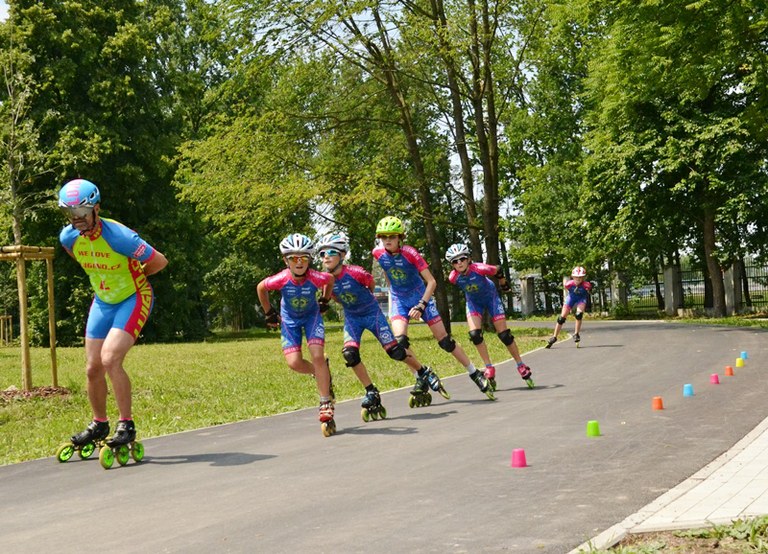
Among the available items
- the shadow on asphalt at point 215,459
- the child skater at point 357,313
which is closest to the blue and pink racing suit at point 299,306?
the child skater at point 357,313

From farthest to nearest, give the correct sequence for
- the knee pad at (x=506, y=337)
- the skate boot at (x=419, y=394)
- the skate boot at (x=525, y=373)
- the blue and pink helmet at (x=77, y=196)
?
the knee pad at (x=506, y=337) < the skate boot at (x=525, y=373) < the skate boot at (x=419, y=394) < the blue and pink helmet at (x=77, y=196)

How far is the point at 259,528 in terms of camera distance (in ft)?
19.1

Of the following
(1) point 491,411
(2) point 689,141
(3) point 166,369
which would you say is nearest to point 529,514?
(1) point 491,411

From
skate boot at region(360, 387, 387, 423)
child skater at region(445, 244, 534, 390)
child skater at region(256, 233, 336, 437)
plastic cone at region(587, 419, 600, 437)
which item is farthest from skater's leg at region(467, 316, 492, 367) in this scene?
plastic cone at region(587, 419, 600, 437)

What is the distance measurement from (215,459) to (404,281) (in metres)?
4.20

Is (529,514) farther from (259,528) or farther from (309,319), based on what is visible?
(309,319)

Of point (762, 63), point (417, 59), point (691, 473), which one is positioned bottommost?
point (691, 473)

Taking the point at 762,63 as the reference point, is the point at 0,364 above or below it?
below

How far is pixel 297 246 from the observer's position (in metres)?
9.84

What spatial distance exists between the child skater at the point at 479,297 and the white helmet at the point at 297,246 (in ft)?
11.7

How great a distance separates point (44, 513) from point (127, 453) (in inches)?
76.0

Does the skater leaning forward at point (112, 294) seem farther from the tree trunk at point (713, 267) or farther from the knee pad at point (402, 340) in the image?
the tree trunk at point (713, 267)

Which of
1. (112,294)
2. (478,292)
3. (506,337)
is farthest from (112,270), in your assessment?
(506,337)

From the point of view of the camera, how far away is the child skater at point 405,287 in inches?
462
